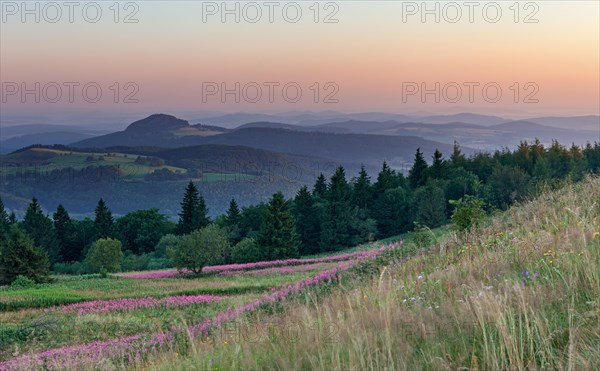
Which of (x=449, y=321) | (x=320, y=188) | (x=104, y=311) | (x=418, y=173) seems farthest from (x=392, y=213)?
(x=449, y=321)

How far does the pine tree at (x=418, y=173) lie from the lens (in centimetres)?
9606

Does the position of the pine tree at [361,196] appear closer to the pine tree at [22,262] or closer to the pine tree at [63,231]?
the pine tree at [63,231]

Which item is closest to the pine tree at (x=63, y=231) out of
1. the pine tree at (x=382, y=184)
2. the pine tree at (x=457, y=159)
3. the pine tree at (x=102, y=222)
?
the pine tree at (x=102, y=222)

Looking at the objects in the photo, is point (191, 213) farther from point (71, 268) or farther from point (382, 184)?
point (382, 184)

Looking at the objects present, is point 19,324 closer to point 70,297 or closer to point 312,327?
point 70,297

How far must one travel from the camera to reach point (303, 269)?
104 ft

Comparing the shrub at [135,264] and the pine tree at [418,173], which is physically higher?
the pine tree at [418,173]

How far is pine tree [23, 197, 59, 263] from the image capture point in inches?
3103

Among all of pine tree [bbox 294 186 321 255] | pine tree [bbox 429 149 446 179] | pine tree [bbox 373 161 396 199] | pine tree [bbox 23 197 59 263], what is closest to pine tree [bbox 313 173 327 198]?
pine tree [bbox 294 186 321 255]

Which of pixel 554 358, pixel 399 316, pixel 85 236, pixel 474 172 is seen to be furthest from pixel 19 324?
pixel 474 172

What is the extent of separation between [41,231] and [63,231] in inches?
236

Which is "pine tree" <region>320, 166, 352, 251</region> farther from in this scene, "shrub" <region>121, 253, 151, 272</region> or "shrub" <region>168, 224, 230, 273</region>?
"shrub" <region>168, 224, 230, 273</region>

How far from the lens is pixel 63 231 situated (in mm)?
86125

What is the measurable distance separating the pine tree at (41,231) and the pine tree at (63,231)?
69.1 inches
